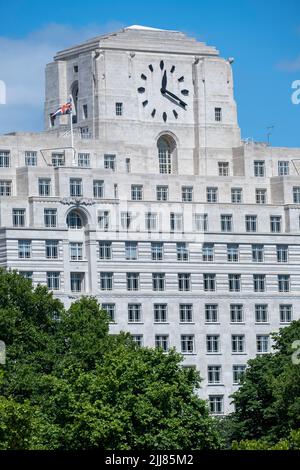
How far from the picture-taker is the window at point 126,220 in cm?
19875

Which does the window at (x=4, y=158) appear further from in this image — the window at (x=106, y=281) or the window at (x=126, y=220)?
the window at (x=106, y=281)

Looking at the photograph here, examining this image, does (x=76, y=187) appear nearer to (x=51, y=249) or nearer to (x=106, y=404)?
(x=51, y=249)

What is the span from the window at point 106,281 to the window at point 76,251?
2562 mm

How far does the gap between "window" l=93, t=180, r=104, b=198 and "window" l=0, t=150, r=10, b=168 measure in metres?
7.33

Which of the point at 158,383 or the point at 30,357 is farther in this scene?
the point at 30,357

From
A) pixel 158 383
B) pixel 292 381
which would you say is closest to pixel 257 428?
pixel 292 381

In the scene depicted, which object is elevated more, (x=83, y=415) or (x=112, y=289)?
(x=112, y=289)

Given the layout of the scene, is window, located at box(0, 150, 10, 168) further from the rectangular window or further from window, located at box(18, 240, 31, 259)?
the rectangular window

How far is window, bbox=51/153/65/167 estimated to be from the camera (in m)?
199

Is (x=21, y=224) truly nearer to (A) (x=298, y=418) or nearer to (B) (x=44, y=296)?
(B) (x=44, y=296)

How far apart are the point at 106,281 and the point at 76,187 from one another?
327 inches

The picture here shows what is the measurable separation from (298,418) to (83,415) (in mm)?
18743

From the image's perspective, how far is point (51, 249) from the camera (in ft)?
636

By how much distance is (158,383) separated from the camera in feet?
473
